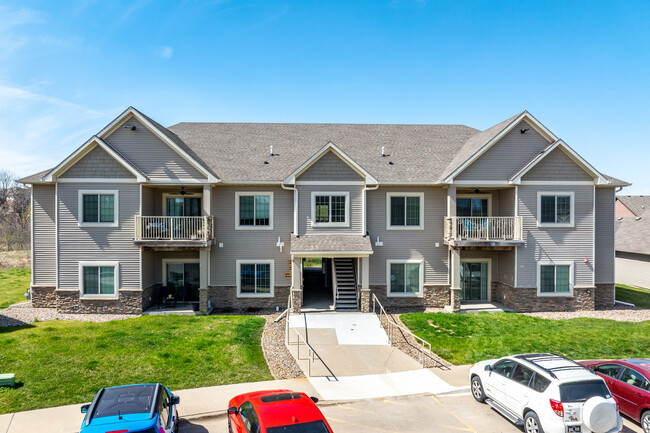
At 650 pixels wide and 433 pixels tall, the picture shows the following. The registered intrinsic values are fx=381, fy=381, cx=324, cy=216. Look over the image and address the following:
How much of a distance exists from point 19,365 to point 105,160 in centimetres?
1003

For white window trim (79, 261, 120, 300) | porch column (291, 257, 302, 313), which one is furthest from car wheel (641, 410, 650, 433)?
white window trim (79, 261, 120, 300)

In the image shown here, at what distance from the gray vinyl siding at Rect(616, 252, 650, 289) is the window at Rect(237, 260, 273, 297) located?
26140 millimetres

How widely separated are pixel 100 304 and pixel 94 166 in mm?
6782

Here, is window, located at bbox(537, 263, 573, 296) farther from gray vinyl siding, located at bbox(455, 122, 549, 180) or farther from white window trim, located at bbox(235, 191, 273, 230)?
white window trim, located at bbox(235, 191, 273, 230)

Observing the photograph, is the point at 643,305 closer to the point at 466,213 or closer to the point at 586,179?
the point at 586,179

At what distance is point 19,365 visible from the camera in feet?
39.3

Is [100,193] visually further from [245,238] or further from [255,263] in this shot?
[255,263]

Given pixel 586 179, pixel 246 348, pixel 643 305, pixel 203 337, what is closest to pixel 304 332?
pixel 246 348

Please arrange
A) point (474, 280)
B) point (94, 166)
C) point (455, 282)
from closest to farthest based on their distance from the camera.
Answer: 1. point (94, 166)
2. point (455, 282)
3. point (474, 280)

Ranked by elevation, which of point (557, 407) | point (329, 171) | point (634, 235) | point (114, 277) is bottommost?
point (557, 407)

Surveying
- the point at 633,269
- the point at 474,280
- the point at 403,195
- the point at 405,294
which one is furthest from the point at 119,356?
the point at 633,269

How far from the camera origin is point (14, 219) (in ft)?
159

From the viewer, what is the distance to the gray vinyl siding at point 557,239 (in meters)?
20.0

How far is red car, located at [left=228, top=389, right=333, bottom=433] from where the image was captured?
6.66m
